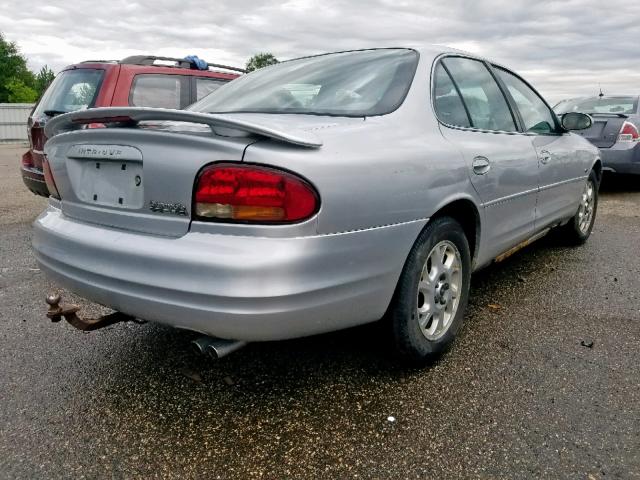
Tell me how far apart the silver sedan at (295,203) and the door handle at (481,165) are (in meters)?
0.01

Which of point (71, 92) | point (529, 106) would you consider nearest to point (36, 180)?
point (71, 92)

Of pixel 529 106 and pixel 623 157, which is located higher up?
pixel 529 106

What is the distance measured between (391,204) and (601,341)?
156cm

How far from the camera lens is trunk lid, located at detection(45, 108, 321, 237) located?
1.87m

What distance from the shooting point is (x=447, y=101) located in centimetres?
276

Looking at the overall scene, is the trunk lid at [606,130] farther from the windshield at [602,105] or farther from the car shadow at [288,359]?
the car shadow at [288,359]

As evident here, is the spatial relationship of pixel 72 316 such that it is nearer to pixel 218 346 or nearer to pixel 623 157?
pixel 218 346

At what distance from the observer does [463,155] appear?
8.49ft

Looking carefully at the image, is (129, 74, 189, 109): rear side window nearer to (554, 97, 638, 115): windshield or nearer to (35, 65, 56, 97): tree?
(554, 97, 638, 115): windshield

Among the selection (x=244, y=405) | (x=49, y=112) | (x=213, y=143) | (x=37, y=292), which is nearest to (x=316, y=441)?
(x=244, y=405)

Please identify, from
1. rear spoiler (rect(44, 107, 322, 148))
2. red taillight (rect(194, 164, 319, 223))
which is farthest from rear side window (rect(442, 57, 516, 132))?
red taillight (rect(194, 164, 319, 223))

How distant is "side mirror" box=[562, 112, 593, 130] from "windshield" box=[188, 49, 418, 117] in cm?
188

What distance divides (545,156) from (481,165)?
3.60ft

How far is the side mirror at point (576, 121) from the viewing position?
406 cm
